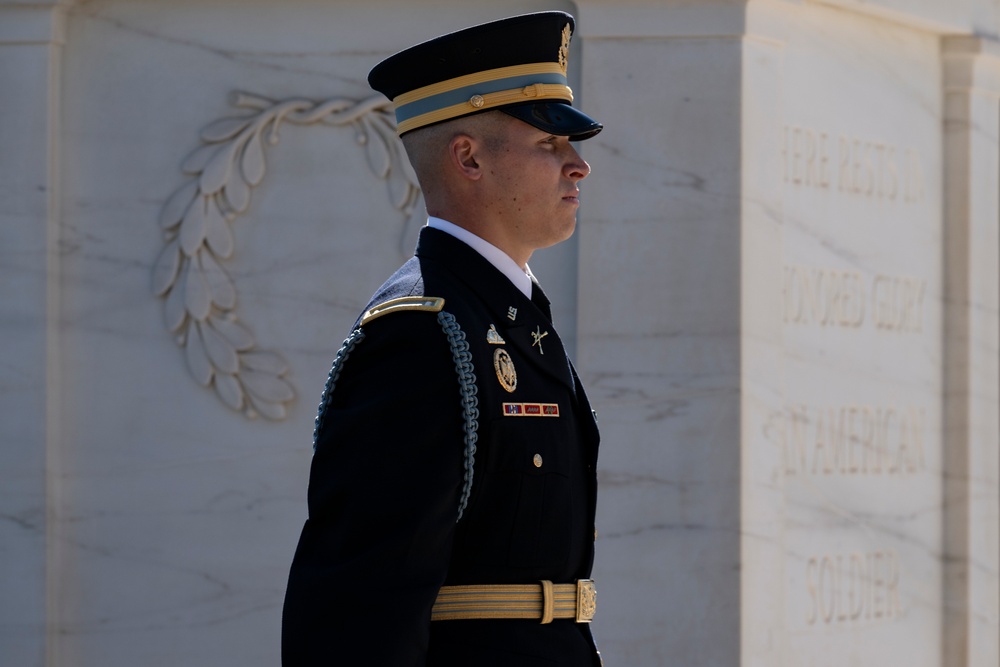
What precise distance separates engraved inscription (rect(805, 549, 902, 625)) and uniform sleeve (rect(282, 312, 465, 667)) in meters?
3.39

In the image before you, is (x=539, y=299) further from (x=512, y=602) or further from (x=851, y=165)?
(x=851, y=165)

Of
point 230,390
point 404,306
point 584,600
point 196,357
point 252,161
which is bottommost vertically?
point 584,600

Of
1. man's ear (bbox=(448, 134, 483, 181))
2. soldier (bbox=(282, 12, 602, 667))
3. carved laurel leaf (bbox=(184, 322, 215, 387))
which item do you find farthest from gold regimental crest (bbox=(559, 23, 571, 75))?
carved laurel leaf (bbox=(184, 322, 215, 387))

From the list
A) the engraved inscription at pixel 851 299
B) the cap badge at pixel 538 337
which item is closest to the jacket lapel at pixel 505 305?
the cap badge at pixel 538 337

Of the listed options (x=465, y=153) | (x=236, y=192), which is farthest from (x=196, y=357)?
(x=465, y=153)

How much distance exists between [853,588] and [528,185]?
11.3 ft

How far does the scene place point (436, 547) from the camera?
2227mm

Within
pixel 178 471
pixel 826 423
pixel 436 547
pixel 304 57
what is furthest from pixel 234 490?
pixel 436 547

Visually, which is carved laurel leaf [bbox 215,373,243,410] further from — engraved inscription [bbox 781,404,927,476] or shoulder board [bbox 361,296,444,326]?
shoulder board [bbox 361,296,444,326]

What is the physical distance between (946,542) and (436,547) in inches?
164

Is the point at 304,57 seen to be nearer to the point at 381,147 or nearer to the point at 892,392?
the point at 381,147

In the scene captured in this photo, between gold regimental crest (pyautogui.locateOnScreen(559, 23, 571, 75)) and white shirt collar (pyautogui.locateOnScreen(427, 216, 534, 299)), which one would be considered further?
gold regimental crest (pyautogui.locateOnScreen(559, 23, 571, 75))

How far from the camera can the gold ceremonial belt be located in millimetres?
2350

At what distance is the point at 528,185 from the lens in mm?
2564
